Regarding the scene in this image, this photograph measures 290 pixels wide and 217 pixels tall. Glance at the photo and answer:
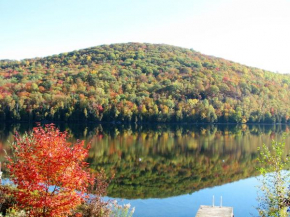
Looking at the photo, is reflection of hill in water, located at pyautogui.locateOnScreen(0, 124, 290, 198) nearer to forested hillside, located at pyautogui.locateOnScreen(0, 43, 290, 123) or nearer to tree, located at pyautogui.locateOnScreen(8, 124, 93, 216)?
tree, located at pyautogui.locateOnScreen(8, 124, 93, 216)

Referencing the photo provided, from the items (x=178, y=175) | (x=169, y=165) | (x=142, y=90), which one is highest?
(x=142, y=90)

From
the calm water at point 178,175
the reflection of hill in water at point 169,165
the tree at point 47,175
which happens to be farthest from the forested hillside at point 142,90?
the tree at point 47,175

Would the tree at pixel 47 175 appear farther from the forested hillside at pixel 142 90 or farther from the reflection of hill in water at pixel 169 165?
the forested hillside at pixel 142 90

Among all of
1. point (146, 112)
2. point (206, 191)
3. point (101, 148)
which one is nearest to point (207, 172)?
point (206, 191)

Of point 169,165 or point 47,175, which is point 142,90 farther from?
point 47,175

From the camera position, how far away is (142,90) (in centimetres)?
12444

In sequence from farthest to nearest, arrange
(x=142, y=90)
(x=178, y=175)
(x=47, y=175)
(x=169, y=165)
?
1. (x=142, y=90)
2. (x=169, y=165)
3. (x=178, y=175)
4. (x=47, y=175)

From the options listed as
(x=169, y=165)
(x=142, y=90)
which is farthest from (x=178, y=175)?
(x=142, y=90)

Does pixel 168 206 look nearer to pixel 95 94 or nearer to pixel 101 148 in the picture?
pixel 101 148

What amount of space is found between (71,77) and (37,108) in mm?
26322

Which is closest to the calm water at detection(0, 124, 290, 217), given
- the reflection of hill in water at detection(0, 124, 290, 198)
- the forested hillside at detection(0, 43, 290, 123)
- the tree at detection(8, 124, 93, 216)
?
the reflection of hill in water at detection(0, 124, 290, 198)

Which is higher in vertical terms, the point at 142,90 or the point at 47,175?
the point at 142,90

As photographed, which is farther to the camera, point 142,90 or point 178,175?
point 142,90

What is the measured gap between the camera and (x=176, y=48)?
6983 inches
